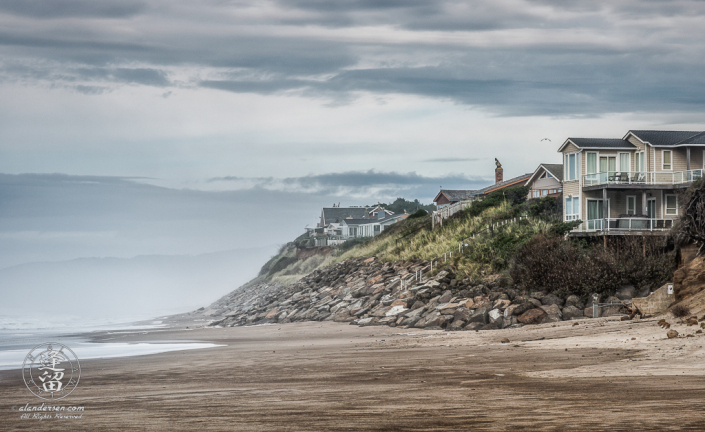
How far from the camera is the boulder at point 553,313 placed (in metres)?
21.8

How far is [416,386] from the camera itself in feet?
37.5

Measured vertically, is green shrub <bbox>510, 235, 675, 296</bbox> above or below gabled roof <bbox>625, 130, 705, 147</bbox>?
below

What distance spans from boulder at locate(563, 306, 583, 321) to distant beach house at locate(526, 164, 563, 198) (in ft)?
112

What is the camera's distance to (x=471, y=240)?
34.2m

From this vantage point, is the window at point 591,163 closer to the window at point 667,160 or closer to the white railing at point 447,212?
the window at point 667,160

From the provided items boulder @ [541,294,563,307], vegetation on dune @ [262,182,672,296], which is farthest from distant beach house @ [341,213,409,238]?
boulder @ [541,294,563,307]

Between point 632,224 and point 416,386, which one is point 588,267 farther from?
point 416,386

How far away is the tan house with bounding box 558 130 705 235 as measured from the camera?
34250 millimetres

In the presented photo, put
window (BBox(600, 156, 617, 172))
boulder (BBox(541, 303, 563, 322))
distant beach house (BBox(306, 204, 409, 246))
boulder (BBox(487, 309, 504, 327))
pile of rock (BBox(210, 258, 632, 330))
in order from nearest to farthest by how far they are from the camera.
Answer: boulder (BBox(541, 303, 563, 322)) → boulder (BBox(487, 309, 504, 327)) → pile of rock (BBox(210, 258, 632, 330)) → window (BBox(600, 156, 617, 172)) → distant beach house (BBox(306, 204, 409, 246))

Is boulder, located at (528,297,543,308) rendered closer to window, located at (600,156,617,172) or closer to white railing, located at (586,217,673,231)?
white railing, located at (586,217,673,231)

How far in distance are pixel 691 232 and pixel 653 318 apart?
5.31 meters

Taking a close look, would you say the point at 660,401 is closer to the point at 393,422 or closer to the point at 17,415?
the point at 393,422

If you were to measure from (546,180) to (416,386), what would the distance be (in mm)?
49739

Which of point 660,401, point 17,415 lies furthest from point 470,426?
point 17,415
